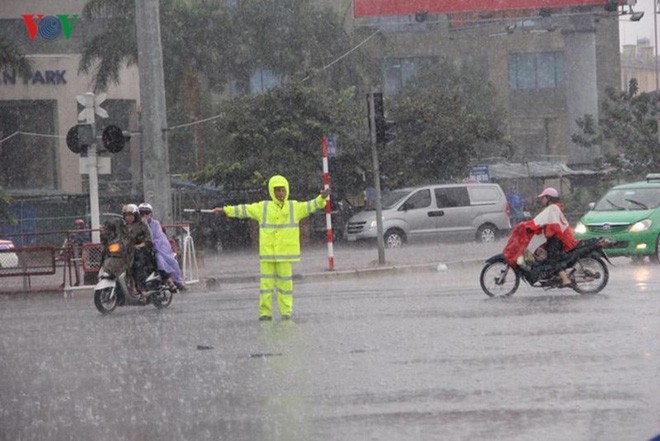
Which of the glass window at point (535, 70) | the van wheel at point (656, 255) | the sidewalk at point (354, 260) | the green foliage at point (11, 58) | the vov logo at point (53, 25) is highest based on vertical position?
the vov logo at point (53, 25)

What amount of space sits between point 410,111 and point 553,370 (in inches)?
1273

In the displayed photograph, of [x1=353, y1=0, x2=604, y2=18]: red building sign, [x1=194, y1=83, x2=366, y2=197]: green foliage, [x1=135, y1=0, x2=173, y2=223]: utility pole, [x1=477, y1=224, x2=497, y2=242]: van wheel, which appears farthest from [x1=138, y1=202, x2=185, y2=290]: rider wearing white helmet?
[x1=353, y1=0, x2=604, y2=18]: red building sign

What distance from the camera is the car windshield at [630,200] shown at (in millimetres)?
26703

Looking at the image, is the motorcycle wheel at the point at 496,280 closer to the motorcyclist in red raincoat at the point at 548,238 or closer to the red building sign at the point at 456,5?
the motorcyclist in red raincoat at the point at 548,238

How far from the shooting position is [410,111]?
141 ft

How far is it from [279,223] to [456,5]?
41.5m

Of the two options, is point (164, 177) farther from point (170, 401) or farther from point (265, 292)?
point (170, 401)

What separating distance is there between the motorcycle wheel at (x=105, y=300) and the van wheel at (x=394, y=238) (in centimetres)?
1835

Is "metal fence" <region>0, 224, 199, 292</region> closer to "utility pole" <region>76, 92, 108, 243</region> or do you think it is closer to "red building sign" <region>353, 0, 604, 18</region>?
"utility pole" <region>76, 92, 108, 243</region>

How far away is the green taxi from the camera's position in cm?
2566

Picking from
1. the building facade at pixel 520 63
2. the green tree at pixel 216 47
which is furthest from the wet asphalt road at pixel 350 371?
the building facade at pixel 520 63

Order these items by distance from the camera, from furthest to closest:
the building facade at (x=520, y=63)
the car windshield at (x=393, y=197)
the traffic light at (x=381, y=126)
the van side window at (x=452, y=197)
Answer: the building facade at (x=520, y=63), the van side window at (x=452, y=197), the car windshield at (x=393, y=197), the traffic light at (x=381, y=126)

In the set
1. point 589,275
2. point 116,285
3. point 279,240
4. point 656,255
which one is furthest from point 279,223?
point 656,255

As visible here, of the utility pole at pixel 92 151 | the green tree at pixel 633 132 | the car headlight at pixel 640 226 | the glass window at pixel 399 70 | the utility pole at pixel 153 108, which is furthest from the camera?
the glass window at pixel 399 70
